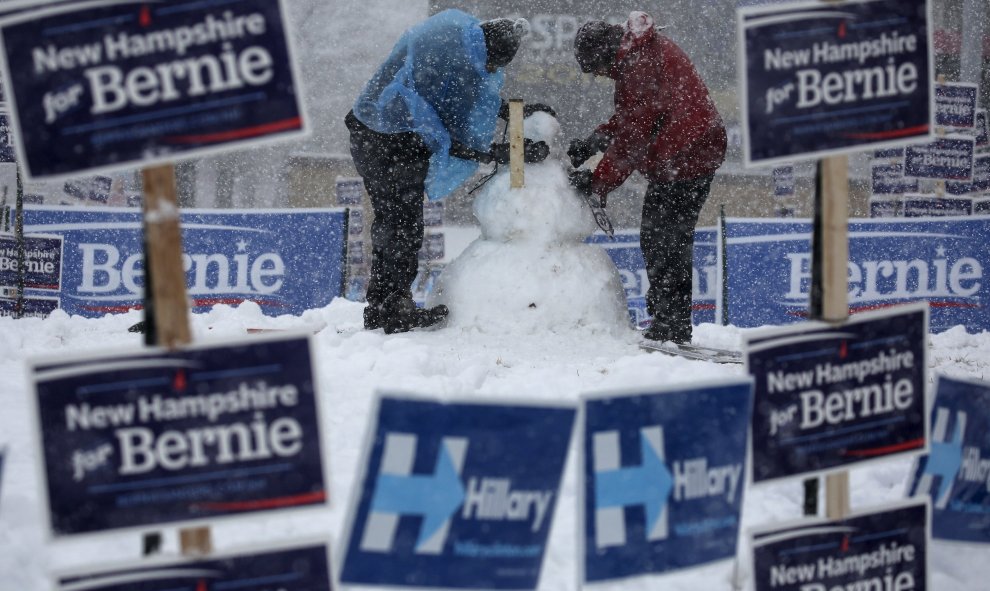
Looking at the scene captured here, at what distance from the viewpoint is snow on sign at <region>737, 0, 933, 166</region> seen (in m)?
2.42

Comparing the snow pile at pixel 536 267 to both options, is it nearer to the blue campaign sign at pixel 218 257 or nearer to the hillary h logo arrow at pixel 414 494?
the blue campaign sign at pixel 218 257

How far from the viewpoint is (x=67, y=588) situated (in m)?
1.97

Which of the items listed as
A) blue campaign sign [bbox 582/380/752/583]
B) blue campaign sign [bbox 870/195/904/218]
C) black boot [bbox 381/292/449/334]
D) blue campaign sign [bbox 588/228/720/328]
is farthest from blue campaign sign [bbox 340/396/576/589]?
blue campaign sign [bbox 870/195/904/218]

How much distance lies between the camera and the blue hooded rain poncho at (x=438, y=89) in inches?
204

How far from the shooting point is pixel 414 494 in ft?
7.02

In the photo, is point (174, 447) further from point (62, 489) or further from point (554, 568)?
point (554, 568)

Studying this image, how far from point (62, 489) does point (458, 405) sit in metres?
0.84

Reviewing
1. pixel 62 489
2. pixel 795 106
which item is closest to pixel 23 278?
pixel 62 489

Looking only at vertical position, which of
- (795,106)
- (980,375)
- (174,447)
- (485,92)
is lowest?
(980,375)

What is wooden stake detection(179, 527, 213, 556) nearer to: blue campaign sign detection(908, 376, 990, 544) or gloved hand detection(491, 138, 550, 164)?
blue campaign sign detection(908, 376, 990, 544)

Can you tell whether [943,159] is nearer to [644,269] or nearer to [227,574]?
[644,269]

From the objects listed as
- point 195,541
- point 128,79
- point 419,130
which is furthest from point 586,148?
point 195,541

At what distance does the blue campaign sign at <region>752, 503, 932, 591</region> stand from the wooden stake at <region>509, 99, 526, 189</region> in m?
3.17

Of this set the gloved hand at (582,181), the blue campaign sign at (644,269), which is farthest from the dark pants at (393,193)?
the blue campaign sign at (644,269)
